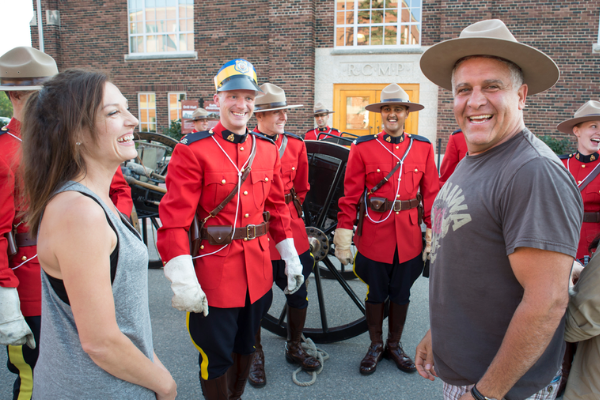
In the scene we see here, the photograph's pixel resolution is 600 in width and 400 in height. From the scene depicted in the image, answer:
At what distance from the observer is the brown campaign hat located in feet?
7.25

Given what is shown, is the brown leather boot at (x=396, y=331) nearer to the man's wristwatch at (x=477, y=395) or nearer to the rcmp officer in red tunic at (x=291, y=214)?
the rcmp officer in red tunic at (x=291, y=214)

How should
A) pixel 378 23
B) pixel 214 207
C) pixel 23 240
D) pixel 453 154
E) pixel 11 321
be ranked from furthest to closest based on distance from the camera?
pixel 378 23, pixel 453 154, pixel 214 207, pixel 23 240, pixel 11 321

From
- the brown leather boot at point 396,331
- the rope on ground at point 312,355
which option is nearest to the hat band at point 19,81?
the rope on ground at point 312,355

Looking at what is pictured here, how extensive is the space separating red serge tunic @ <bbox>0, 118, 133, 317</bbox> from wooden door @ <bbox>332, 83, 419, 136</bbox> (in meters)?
11.0

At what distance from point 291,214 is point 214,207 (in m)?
1.00

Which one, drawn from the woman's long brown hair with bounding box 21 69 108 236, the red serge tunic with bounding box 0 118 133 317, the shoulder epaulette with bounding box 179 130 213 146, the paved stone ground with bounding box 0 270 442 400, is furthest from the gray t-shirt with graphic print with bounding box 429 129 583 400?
the red serge tunic with bounding box 0 118 133 317

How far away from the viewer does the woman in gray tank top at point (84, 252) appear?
105 centimetres

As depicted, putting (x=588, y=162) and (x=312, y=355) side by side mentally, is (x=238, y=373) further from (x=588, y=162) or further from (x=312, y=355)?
(x=588, y=162)

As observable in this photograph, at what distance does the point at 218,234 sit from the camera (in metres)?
2.14

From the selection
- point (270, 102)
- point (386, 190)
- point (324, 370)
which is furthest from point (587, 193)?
point (270, 102)

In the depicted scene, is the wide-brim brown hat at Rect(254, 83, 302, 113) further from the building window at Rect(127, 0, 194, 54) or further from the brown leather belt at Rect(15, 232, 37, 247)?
the building window at Rect(127, 0, 194, 54)

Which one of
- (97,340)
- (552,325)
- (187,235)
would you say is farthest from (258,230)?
(552,325)

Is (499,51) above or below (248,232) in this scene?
above

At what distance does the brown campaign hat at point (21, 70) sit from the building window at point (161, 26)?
12.5 metres
